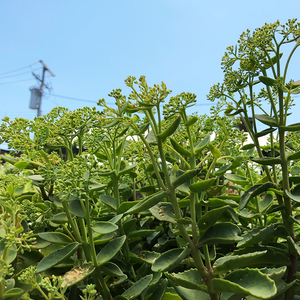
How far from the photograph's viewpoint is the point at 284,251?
0.73 meters

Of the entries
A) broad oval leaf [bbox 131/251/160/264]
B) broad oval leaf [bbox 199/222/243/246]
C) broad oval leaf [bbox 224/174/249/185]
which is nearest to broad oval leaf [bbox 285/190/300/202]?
broad oval leaf [bbox 199/222/243/246]

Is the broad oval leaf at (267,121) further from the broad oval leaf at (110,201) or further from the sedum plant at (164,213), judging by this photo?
the broad oval leaf at (110,201)

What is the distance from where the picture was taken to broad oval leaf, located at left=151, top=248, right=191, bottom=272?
1.98 feet

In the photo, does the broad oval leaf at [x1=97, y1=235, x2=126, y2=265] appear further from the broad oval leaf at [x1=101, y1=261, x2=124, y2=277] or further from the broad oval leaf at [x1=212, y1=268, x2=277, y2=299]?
the broad oval leaf at [x1=212, y1=268, x2=277, y2=299]

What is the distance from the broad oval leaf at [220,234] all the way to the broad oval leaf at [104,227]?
8.6 inches

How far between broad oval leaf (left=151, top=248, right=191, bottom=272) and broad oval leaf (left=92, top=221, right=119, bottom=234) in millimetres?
129

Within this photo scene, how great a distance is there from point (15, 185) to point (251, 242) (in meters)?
0.76

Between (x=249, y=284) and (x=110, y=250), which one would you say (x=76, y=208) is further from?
(x=249, y=284)

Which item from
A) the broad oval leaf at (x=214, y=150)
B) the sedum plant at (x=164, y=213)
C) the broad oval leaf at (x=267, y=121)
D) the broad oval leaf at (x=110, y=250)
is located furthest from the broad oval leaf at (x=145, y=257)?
the broad oval leaf at (x=267, y=121)

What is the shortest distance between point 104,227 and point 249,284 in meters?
0.36

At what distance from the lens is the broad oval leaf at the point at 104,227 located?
2.16 feet

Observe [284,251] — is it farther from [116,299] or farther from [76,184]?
[76,184]

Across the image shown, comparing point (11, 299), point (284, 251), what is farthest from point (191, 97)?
point (11, 299)

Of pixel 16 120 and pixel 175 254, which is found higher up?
pixel 16 120
